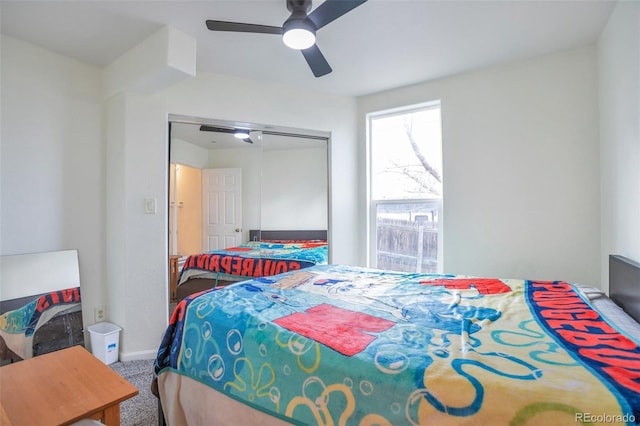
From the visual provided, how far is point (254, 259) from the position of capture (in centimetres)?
295

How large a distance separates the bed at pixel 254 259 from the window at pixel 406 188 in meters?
0.68

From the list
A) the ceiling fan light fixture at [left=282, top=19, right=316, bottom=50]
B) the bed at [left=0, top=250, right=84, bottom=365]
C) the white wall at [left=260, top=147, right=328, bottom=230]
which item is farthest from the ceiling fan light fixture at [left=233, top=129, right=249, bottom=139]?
the bed at [left=0, top=250, right=84, bottom=365]

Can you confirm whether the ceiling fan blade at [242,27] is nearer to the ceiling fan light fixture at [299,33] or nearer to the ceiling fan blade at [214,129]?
the ceiling fan light fixture at [299,33]

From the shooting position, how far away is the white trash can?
7.40 feet

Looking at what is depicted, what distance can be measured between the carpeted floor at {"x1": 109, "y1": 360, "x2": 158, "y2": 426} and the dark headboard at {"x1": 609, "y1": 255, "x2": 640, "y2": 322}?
8.12 ft

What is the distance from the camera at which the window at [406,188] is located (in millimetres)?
2959

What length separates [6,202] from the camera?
203 cm

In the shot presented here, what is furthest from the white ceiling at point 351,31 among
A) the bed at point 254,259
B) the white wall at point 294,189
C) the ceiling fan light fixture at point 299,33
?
the bed at point 254,259

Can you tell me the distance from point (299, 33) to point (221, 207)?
Result: 1.83 m

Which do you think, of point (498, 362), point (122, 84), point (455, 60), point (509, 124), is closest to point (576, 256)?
point (509, 124)

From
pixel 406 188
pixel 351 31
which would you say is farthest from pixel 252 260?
pixel 351 31

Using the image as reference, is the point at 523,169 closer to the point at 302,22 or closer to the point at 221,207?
the point at 302,22

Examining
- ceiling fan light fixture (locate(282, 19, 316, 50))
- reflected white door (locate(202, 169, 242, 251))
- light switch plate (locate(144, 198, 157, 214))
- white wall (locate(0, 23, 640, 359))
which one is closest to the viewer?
ceiling fan light fixture (locate(282, 19, 316, 50))

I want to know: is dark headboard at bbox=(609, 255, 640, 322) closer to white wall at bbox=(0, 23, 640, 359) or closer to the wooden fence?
white wall at bbox=(0, 23, 640, 359)
